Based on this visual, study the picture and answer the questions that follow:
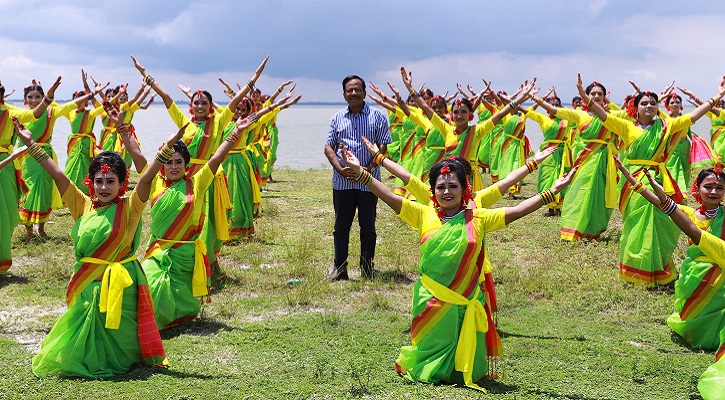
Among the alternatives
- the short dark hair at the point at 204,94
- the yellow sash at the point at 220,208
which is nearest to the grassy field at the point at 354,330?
the yellow sash at the point at 220,208

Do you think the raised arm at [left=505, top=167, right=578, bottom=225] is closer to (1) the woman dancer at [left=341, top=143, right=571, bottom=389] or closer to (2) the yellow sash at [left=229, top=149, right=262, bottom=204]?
(1) the woman dancer at [left=341, top=143, right=571, bottom=389]

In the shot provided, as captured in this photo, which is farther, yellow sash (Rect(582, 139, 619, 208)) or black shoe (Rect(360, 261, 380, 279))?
yellow sash (Rect(582, 139, 619, 208))

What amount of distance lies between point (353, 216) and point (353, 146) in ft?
2.49

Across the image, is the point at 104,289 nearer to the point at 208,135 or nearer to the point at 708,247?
the point at 208,135

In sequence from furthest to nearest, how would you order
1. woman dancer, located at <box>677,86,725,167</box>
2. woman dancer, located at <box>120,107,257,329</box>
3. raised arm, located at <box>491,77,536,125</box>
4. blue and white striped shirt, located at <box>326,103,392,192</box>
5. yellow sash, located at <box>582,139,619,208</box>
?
woman dancer, located at <box>677,86,725,167</box>, yellow sash, located at <box>582,139,619,208</box>, raised arm, located at <box>491,77,536,125</box>, blue and white striped shirt, located at <box>326,103,392,192</box>, woman dancer, located at <box>120,107,257,329</box>

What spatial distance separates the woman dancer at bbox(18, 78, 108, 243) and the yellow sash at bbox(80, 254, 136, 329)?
4800 mm

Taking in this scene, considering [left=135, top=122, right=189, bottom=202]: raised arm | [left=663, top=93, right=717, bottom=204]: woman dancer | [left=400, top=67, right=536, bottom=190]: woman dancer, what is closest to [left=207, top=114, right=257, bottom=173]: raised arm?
[left=135, top=122, right=189, bottom=202]: raised arm

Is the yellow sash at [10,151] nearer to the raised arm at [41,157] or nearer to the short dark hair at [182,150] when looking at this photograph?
the short dark hair at [182,150]

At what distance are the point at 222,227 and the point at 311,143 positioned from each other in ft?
102

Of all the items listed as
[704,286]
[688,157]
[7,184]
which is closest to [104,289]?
[7,184]

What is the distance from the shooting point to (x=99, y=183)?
4.83 metres

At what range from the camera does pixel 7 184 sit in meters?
7.91

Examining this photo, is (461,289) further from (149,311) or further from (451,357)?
(149,311)

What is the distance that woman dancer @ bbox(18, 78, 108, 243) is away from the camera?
9164 mm
